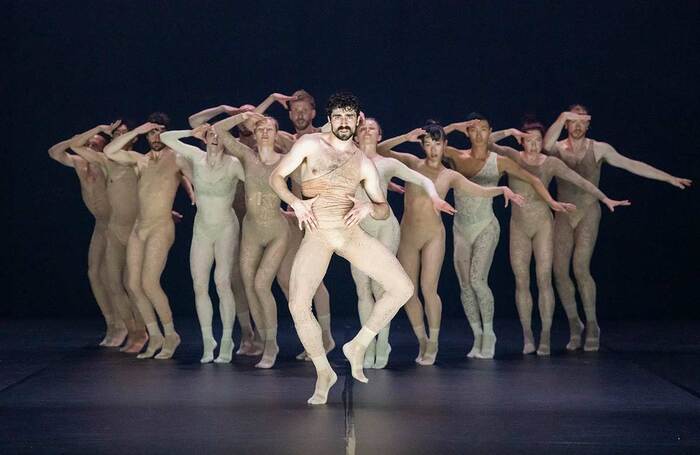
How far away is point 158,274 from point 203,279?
0.42 meters

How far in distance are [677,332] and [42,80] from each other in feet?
20.1

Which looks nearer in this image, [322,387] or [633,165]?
[322,387]


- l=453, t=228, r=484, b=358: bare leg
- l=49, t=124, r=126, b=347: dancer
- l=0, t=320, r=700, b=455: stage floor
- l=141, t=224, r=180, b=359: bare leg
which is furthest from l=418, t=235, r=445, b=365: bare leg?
l=49, t=124, r=126, b=347: dancer

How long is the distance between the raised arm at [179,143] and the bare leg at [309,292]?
6.80 ft

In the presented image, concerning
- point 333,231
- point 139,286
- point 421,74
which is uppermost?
point 421,74

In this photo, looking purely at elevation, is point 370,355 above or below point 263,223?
below

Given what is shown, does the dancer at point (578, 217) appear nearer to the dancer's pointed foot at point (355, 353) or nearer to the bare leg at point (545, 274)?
the bare leg at point (545, 274)

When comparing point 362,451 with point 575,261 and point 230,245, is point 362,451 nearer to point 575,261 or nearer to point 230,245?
A: point 230,245

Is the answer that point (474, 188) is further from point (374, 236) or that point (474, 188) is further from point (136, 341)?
point (136, 341)

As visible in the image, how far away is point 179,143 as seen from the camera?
8391 millimetres

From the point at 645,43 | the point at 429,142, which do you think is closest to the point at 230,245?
the point at 429,142

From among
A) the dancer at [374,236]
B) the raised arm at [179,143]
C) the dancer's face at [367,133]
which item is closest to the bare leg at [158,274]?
the raised arm at [179,143]

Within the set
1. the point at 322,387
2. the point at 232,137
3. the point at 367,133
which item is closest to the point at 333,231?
the point at 322,387

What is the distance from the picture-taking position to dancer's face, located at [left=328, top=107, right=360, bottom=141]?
6484 mm
